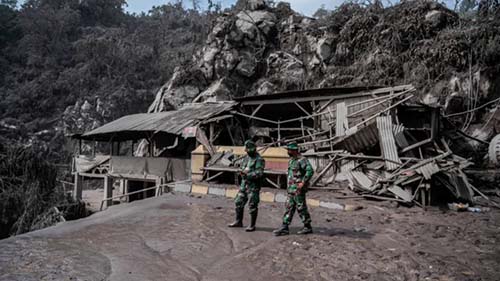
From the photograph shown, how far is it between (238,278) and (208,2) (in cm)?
3925

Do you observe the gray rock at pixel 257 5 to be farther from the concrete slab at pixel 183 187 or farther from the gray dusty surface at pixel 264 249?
the gray dusty surface at pixel 264 249

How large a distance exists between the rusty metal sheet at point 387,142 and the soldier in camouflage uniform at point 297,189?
169 inches

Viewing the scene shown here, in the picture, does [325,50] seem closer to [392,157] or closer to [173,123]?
[173,123]

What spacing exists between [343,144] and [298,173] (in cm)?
532

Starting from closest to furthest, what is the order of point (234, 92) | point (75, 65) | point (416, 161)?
point (416, 161) < point (234, 92) < point (75, 65)

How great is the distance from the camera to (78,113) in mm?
→ 37594

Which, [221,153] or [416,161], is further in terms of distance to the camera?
[221,153]

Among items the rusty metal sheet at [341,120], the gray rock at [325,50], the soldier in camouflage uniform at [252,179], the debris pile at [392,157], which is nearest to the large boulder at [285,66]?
the gray rock at [325,50]

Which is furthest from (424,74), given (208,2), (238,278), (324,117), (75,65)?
(75,65)

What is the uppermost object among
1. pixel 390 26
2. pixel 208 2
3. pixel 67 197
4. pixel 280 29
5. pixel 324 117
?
pixel 208 2

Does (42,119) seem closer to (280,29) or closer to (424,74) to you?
(280,29)

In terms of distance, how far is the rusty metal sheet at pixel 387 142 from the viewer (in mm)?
9281

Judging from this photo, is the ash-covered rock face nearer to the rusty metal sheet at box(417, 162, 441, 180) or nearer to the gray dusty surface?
the rusty metal sheet at box(417, 162, 441, 180)

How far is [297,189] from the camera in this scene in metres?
5.78
